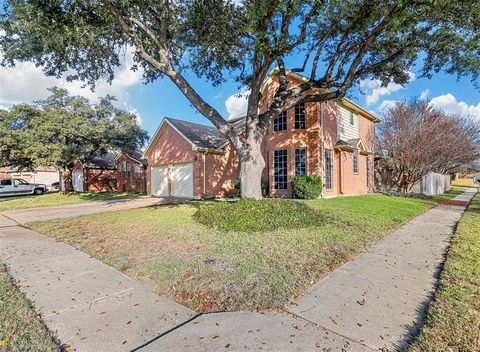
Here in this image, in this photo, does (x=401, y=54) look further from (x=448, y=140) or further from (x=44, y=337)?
(x=448, y=140)

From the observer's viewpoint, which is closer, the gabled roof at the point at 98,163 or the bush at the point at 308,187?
the bush at the point at 308,187

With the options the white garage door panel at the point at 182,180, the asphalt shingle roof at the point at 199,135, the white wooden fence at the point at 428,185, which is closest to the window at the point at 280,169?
the asphalt shingle roof at the point at 199,135

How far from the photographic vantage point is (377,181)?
920 inches

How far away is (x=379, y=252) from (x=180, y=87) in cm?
779

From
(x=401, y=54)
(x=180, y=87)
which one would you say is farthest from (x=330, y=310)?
(x=401, y=54)

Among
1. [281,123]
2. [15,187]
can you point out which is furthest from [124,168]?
[281,123]

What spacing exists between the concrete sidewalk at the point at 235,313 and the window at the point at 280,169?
10296 millimetres

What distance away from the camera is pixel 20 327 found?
2828 mm

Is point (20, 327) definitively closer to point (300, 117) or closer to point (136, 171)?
point (300, 117)

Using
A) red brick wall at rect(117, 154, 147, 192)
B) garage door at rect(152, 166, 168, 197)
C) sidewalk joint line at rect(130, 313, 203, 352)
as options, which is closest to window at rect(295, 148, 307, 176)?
garage door at rect(152, 166, 168, 197)

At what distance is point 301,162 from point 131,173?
1799 cm

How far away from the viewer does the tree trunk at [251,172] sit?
9.12 m

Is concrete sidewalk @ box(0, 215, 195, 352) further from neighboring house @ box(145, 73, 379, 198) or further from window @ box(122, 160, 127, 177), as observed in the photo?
window @ box(122, 160, 127, 177)

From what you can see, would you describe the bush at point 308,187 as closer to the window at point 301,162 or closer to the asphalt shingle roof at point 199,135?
the window at point 301,162
